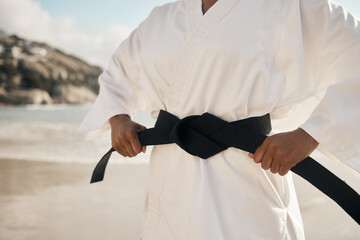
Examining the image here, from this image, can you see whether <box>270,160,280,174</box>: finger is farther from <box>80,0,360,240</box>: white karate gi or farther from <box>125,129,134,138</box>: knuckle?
<box>125,129,134,138</box>: knuckle

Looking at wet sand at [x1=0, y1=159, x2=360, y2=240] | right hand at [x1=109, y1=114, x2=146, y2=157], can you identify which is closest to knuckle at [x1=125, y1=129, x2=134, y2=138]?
right hand at [x1=109, y1=114, x2=146, y2=157]

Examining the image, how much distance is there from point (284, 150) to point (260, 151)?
0.21 feet

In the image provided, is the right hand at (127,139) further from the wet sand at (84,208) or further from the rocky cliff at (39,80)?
the rocky cliff at (39,80)

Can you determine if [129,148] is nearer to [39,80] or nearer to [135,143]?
[135,143]

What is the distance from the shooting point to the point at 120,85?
1.36 meters

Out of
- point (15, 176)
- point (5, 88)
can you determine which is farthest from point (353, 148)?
point (5, 88)

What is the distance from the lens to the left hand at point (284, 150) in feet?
2.78

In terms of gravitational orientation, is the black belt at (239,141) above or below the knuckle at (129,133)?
above

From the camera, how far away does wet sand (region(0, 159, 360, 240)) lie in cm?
258

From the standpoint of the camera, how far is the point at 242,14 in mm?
963

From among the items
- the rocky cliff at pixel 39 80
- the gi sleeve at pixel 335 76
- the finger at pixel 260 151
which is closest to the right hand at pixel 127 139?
the finger at pixel 260 151

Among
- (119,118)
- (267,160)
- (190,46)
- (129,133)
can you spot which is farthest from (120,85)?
(267,160)

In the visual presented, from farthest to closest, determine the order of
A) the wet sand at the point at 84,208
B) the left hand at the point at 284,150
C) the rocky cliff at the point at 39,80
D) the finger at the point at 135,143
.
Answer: the rocky cliff at the point at 39,80 → the wet sand at the point at 84,208 → the finger at the point at 135,143 → the left hand at the point at 284,150

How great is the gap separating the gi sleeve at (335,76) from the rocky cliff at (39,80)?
38241mm
